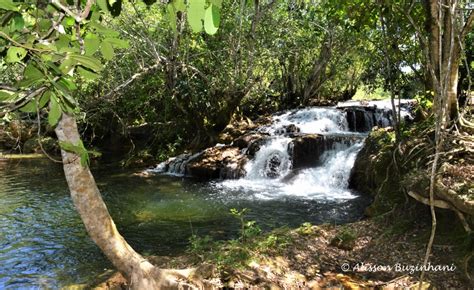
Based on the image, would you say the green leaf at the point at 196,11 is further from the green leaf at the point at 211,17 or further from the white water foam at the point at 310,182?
the white water foam at the point at 310,182

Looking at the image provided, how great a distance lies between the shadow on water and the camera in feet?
21.6

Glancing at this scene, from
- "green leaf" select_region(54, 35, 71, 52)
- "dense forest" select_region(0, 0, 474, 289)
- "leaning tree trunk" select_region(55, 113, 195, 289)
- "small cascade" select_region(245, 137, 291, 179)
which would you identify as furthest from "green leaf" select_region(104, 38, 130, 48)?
"small cascade" select_region(245, 137, 291, 179)

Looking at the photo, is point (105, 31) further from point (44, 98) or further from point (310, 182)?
point (310, 182)

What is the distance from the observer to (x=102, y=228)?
3.89m

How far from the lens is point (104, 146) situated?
878 inches

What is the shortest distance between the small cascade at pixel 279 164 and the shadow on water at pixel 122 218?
2.81ft

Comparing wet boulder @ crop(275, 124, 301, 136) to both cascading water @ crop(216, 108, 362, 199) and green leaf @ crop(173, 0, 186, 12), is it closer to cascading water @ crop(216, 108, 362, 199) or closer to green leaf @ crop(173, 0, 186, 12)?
cascading water @ crop(216, 108, 362, 199)

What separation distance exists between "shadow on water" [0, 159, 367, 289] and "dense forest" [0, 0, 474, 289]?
0.10 metres

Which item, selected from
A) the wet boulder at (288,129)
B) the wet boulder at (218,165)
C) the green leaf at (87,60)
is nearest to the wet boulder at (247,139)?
the wet boulder at (218,165)

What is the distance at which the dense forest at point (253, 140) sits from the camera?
4.32 feet

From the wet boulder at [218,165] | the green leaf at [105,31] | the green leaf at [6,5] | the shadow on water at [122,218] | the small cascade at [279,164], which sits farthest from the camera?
the wet boulder at [218,165]

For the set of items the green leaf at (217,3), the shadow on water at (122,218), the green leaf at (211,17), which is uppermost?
the green leaf at (217,3)

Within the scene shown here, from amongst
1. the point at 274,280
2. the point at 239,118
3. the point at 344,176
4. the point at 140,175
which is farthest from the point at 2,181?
the point at 274,280

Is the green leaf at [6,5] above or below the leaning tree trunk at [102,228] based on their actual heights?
above
